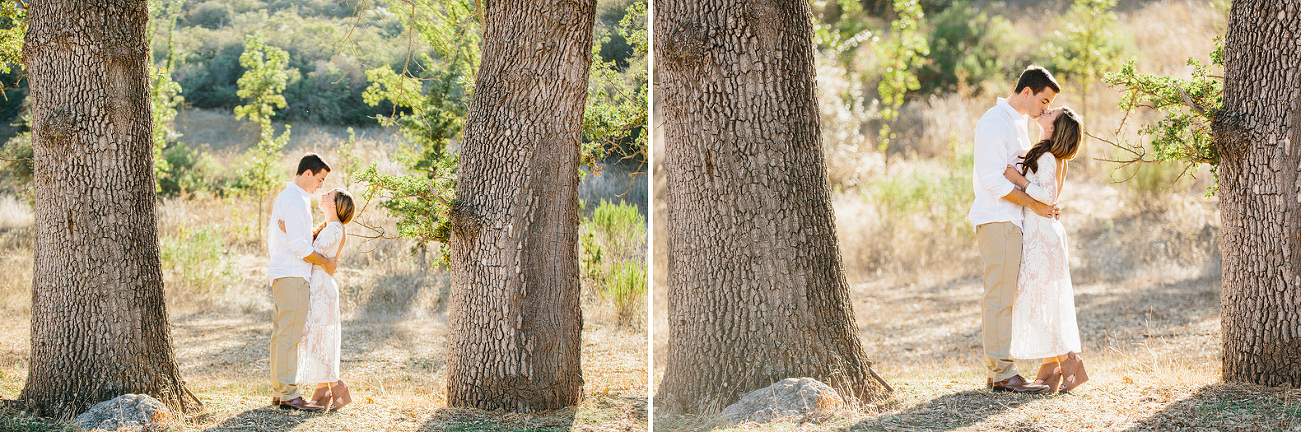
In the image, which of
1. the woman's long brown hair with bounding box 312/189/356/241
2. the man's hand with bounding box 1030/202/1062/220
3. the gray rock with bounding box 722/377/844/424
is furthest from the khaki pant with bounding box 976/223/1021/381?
the woman's long brown hair with bounding box 312/189/356/241

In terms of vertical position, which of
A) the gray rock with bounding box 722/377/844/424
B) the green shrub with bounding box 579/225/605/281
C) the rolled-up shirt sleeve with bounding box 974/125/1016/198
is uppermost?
the rolled-up shirt sleeve with bounding box 974/125/1016/198

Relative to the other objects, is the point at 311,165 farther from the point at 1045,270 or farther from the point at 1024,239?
the point at 1045,270

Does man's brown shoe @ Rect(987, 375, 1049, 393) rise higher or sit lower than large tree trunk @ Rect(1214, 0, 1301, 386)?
lower

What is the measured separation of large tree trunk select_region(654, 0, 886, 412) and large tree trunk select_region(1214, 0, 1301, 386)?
6.81 feet

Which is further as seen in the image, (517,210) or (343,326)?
(343,326)

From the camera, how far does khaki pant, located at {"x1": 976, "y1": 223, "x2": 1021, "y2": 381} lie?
4.29 meters

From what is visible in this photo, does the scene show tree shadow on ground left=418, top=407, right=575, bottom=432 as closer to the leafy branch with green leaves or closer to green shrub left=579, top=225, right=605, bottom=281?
the leafy branch with green leaves

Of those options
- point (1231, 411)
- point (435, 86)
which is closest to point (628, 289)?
point (435, 86)

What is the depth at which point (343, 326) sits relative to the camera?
32.6ft

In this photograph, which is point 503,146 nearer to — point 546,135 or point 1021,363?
point 546,135

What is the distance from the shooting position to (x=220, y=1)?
1413 centimetres

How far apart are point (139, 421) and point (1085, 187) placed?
13778 mm

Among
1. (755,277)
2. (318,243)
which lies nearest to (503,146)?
(318,243)

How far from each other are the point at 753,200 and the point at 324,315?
2490mm
